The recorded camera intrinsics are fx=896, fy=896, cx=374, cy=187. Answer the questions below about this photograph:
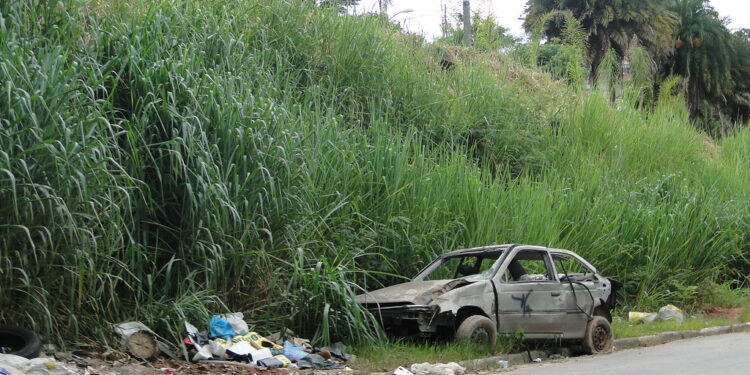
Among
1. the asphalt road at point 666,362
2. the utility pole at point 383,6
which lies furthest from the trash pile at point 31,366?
the utility pole at point 383,6

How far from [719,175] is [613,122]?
3194mm

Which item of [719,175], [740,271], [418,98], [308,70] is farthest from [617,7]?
[308,70]

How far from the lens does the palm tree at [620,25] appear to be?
3944 centimetres

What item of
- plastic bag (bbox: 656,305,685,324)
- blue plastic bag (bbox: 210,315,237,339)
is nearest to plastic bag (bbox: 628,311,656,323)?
plastic bag (bbox: 656,305,685,324)

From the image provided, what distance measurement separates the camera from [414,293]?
1112 centimetres

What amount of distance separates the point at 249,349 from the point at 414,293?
7.60ft

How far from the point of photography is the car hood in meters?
10.9

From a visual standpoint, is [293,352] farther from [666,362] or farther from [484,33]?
[484,33]

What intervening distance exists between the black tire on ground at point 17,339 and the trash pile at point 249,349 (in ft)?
5.63

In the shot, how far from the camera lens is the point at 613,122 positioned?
2334 cm

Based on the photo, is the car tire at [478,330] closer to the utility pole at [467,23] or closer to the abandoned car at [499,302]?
the abandoned car at [499,302]

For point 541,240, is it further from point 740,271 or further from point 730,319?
point 740,271

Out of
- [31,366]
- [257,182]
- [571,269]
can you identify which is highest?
[257,182]

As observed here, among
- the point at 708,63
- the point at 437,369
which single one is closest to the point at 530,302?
the point at 437,369
